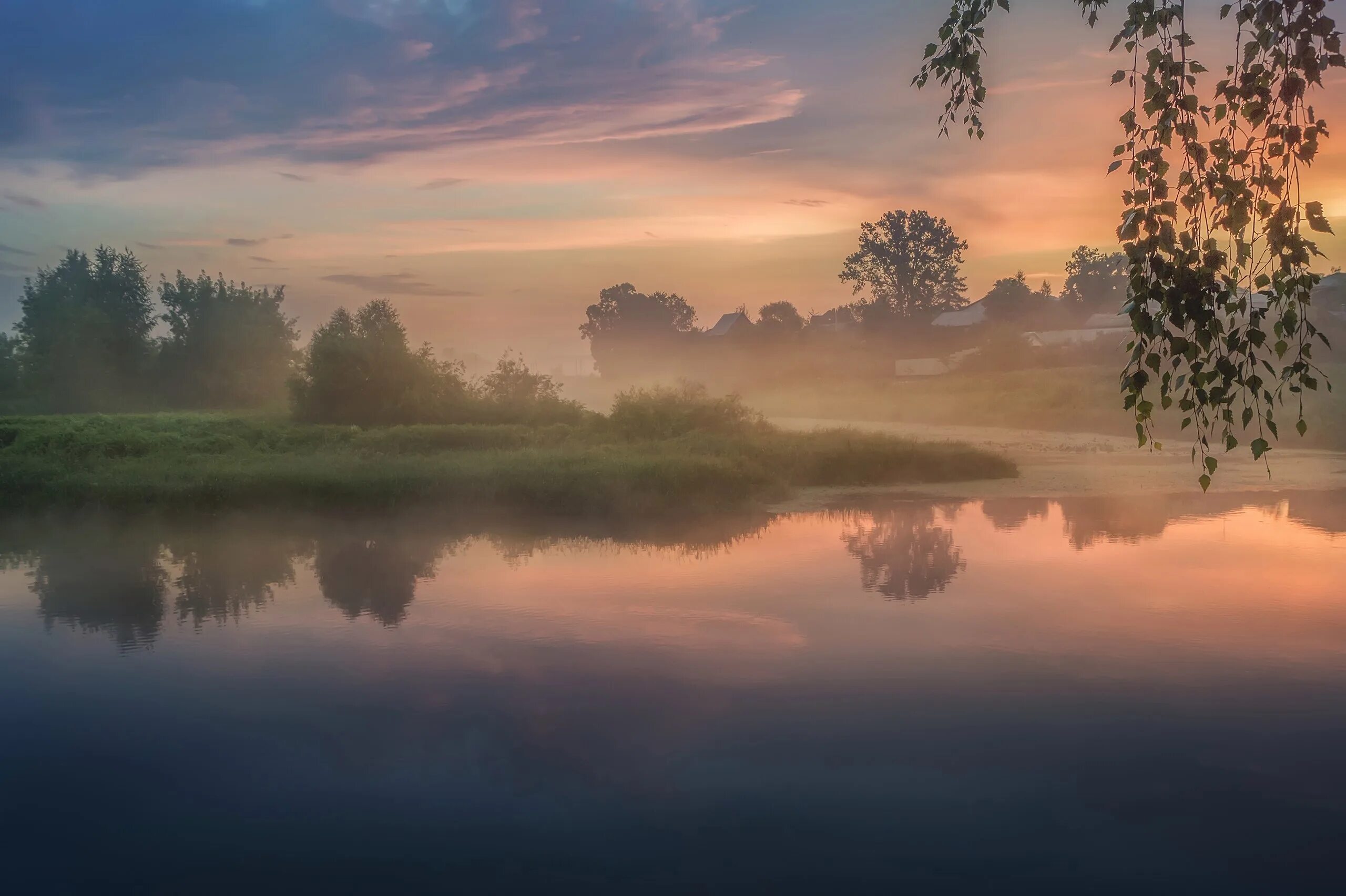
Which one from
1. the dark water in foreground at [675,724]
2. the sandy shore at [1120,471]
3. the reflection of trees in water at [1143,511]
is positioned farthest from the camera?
the sandy shore at [1120,471]

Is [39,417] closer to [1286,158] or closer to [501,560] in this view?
[501,560]

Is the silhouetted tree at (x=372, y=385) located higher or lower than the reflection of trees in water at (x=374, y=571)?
higher

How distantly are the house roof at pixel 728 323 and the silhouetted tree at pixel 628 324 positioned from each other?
2191 mm

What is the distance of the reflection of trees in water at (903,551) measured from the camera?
13.6 m

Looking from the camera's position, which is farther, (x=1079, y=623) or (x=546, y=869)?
(x=1079, y=623)

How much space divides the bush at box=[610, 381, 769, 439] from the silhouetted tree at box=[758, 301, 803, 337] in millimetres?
41977

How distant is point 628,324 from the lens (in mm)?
76562

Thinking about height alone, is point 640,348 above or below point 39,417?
above

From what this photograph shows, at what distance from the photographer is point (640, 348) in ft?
243

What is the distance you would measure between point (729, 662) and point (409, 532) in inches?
370

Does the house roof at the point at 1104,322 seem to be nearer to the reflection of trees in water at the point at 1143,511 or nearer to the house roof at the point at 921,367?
the house roof at the point at 921,367

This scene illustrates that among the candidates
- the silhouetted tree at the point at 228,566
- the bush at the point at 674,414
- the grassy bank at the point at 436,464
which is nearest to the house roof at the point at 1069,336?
the bush at the point at 674,414

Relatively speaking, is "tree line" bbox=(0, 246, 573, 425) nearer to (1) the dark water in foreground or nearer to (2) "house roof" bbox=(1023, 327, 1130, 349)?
(1) the dark water in foreground

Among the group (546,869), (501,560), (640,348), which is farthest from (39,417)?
(640,348)
